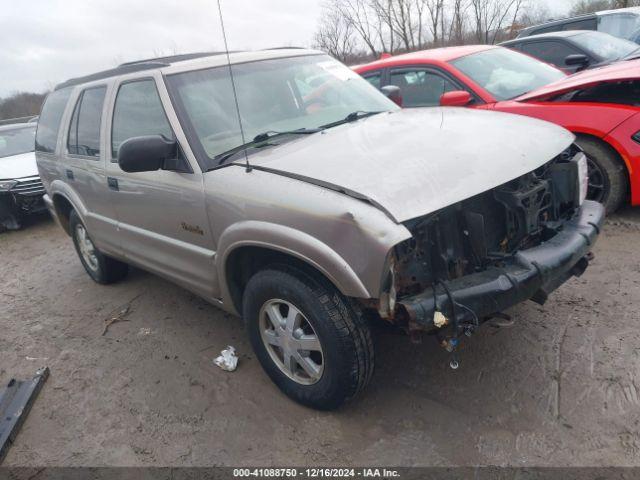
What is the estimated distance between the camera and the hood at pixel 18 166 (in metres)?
7.67

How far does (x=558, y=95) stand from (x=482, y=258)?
110 inches

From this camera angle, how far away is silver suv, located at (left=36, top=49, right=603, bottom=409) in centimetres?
215

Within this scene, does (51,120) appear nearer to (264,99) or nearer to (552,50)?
(264,99)

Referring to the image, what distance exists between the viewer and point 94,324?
4.16m

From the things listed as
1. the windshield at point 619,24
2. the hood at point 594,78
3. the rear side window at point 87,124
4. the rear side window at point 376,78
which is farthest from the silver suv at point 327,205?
the windshield at point 619,24

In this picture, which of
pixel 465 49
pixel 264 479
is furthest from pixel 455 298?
pixel 465 49

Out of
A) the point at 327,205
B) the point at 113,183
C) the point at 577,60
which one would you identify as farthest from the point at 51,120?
the point at 577,60

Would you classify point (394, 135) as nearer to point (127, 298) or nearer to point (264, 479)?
point (264, 479)

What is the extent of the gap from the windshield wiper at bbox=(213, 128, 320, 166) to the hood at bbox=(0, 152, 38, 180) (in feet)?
20.4

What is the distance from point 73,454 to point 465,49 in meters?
5.45

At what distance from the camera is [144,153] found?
2.70 meters

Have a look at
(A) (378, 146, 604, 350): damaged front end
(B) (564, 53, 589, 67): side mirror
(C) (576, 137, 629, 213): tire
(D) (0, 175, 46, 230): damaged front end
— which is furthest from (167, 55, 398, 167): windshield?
(D) (0, 175, 46, 230): damaged front end

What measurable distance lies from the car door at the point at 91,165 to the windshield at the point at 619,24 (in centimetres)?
1012

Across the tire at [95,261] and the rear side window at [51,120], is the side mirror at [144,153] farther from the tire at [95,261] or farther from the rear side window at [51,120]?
the rear side window at [51,120]
